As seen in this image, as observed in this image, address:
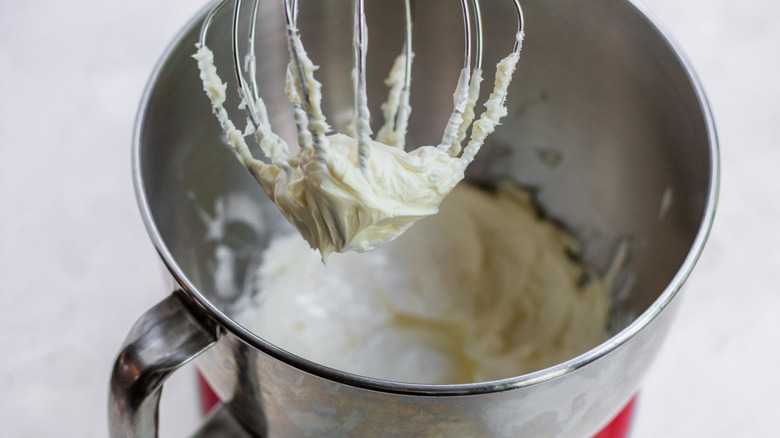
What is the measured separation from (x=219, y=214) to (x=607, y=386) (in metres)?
0.36

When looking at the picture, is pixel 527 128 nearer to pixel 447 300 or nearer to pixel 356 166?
pixel 447 300

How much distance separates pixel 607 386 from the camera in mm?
449

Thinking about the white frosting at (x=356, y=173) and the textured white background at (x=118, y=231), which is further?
the textured white background at (x=118, y=231)

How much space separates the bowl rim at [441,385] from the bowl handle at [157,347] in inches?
0.7

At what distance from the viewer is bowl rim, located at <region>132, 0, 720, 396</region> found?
38 cm

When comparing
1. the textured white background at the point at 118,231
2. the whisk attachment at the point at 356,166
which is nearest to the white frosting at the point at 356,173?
the whisk attachment at the point at 356,166

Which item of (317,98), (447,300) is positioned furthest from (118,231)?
(317,98)

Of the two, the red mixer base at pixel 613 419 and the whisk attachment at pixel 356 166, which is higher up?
the whisk attachment at pixel 356 166

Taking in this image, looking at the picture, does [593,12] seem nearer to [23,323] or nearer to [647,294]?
[647,294]

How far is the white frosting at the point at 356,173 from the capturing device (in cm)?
45

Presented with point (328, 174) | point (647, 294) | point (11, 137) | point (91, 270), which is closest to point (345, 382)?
point (328, 174)

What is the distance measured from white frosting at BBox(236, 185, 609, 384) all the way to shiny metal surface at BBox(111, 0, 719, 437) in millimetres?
24

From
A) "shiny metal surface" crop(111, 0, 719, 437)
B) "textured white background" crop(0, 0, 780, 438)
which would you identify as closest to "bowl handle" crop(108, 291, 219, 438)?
"shiny metal surface" crop(111, 0, 719, 437)

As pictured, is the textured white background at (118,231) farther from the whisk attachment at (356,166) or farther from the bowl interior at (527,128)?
the whisk attachment at (356,166)
